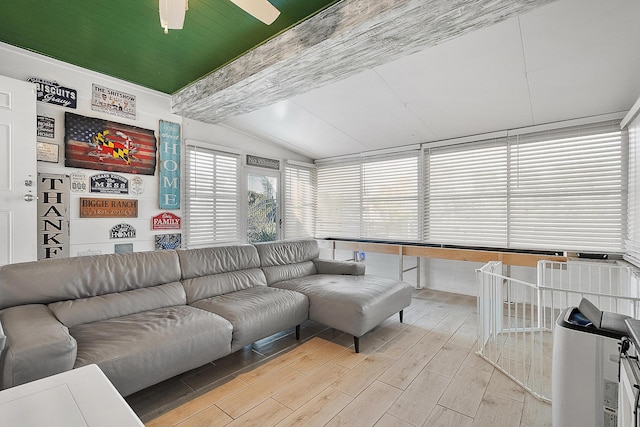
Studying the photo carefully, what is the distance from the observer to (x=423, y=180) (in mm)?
4746

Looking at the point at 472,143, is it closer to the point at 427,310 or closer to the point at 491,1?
the point at 427,310

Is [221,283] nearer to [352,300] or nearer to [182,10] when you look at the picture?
[352,300]

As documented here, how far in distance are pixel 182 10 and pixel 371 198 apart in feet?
13.7

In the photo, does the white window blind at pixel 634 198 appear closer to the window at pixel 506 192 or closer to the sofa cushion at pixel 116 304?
the window at pixel 506 192

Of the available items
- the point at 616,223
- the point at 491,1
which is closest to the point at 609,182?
the point at 616,223

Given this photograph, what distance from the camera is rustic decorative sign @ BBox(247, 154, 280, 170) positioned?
489 cm

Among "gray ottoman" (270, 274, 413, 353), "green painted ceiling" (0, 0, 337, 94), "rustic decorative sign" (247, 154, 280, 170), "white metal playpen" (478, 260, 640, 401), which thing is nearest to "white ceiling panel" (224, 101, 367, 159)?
"rustic decorative sign" (247, 154, 280, 170)

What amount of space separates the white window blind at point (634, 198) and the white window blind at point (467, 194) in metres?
1.18

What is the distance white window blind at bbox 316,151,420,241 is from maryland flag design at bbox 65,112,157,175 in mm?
3266

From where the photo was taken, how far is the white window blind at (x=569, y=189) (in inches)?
131

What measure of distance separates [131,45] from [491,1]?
2.95 metres

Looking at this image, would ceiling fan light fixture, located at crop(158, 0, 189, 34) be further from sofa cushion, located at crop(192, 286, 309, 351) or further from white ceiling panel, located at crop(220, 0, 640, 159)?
sofa cushion, located at crop(192, 286, 309, 351)

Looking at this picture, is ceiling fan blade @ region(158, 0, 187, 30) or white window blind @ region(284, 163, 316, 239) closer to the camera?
ceiling fan blade @ region(158, 0, 187, 30)

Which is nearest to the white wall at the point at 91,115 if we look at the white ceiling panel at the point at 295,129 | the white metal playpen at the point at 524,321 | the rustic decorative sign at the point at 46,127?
the rustic decorative sign at the point at 46,127
